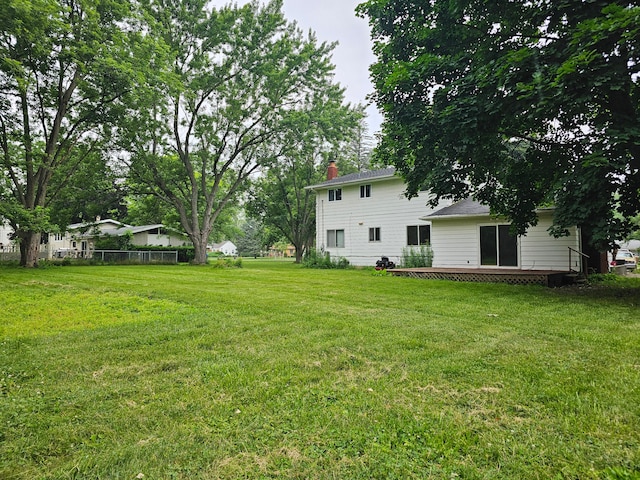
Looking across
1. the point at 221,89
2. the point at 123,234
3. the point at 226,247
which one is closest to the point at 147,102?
the point at 221,89

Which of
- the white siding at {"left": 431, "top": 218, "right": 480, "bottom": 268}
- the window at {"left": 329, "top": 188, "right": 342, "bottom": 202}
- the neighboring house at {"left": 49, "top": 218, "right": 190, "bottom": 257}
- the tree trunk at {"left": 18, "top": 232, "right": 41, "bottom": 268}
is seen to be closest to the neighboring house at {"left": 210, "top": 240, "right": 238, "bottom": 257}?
the neighboring house at {"left": 49, "top": 218, "right": 190, "bottom": 257}

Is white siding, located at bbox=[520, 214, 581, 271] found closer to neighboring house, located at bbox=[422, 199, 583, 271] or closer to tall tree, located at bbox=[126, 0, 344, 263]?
neighboring house, located at bbox=[422, 199, 583, 271]

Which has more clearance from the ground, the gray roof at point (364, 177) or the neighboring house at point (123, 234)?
the gray roof at point (364, 177)

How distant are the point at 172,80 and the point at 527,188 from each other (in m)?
15.4

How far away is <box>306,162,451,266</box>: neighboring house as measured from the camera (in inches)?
664

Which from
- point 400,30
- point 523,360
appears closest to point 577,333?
point 523,360

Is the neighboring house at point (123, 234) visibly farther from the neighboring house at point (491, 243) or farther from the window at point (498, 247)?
the window at point (498, 247)

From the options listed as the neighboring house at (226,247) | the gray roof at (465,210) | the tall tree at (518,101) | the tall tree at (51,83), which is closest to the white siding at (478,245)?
the gray roof at (465,210)

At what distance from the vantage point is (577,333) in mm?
4594

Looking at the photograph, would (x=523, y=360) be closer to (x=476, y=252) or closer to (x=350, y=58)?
(x=476, y=252)

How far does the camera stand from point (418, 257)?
15.7 meters

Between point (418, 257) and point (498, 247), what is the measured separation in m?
3.50

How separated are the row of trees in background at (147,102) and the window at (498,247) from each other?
11.7 meters

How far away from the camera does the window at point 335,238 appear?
1958 centimetres
